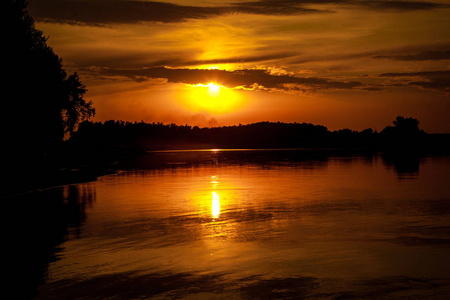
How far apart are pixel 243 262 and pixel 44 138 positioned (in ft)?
143

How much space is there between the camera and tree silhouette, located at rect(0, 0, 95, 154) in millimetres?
45500

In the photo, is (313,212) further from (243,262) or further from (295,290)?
(295,290)

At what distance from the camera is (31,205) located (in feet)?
107

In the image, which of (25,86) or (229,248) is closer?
(229,248)

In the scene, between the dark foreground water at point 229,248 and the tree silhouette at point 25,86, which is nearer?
the dark foreground water at point 229,248

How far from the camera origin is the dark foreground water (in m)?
13.5

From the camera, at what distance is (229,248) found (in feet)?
60.2

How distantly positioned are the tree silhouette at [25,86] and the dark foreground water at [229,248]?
14301mm

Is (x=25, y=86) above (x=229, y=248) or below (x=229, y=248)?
above

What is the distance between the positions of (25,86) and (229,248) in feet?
116

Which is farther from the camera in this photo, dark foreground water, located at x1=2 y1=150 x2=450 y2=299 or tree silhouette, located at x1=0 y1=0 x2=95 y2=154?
tree silhouette, located at x1=0 y1=0 x2=95 y2=154

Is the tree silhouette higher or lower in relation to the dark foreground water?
higher

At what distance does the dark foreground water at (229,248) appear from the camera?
1351 centimetres

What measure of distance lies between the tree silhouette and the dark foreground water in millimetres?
14301
